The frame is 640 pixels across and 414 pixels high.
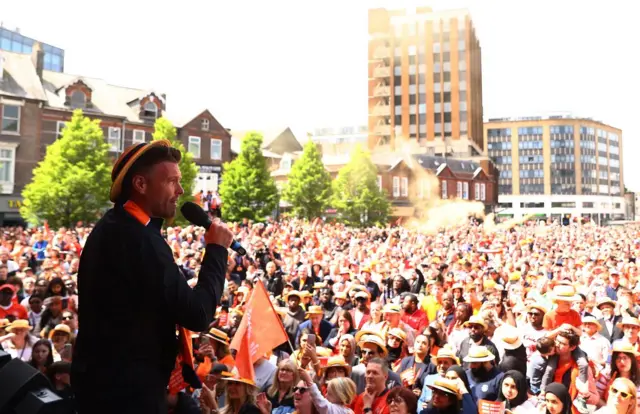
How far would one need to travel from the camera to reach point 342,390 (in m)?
5.43

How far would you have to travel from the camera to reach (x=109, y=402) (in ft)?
6.67

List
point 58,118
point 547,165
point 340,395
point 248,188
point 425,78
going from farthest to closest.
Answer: point 547,165
point 425,78
point 248,188
point 58,118
point 340,395

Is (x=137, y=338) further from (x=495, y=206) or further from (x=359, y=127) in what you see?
(x=359, y=127)

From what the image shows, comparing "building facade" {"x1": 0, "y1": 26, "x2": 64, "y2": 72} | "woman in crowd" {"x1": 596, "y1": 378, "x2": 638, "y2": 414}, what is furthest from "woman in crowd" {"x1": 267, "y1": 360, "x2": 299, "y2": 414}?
"building facade" {"x1": 0, "y1": 26, "x2": 64, "y2": 72}

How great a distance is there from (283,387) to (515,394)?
238cm

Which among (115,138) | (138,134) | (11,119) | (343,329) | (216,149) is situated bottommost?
(343,329)

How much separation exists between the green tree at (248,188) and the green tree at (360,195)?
7986 millimetres

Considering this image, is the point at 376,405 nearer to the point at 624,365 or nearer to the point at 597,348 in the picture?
the point at 624,365

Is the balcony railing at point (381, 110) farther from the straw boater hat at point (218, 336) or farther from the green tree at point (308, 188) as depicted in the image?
the straw boater hat at point (218, 336)

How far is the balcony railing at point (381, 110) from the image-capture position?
294ft

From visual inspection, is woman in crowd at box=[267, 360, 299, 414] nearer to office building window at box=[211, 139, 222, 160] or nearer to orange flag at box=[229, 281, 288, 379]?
orange flag at box=[229, 281, 288, 379]

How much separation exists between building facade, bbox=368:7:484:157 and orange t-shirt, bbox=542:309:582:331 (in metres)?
80.8

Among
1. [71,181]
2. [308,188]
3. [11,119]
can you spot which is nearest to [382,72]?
[308,188]

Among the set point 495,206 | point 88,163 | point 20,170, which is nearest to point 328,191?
point 88,163
